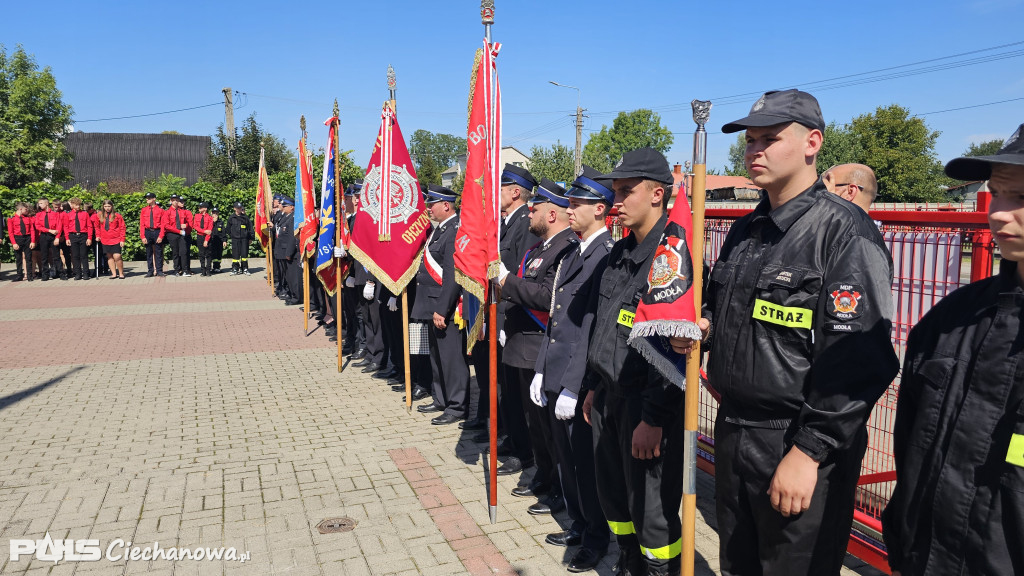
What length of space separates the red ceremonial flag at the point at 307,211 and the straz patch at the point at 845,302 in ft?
30.2

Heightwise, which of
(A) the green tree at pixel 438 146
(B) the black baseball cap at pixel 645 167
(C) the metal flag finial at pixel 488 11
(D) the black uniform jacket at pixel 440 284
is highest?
(A) the green tree at pixel 438 146

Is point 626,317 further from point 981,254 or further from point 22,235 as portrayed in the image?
point 22,235

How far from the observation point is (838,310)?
207 cm

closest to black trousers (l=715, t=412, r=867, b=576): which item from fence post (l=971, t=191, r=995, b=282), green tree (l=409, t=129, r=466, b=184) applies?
fence post (l=971, t=191, r=995, b=282)

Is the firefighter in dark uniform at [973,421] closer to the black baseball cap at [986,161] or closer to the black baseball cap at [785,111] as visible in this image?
the black baseball cap at [986,161]

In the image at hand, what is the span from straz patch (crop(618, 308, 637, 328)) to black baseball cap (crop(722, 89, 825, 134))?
1.02 metres

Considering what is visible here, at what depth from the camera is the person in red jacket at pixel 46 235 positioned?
1805 cm

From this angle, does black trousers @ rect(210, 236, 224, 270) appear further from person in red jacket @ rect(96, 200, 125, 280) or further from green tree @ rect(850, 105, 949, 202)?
green tree @ rect(850, 105, 949, 202)

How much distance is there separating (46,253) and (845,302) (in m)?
21.5

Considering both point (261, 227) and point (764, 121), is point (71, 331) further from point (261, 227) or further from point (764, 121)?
point (764, 121)

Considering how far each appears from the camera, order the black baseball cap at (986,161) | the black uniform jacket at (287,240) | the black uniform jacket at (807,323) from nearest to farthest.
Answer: the black baseball cap at (986,161) → the black uniform jacket at (807,323) → the black uniform jacket at (287,240)

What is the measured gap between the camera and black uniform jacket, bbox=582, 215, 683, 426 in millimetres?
2965

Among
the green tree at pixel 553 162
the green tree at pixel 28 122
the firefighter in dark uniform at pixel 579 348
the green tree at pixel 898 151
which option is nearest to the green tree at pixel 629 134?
the green tree at pixel 553 162

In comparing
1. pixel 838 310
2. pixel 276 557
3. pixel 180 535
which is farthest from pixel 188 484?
pixel 838 310
